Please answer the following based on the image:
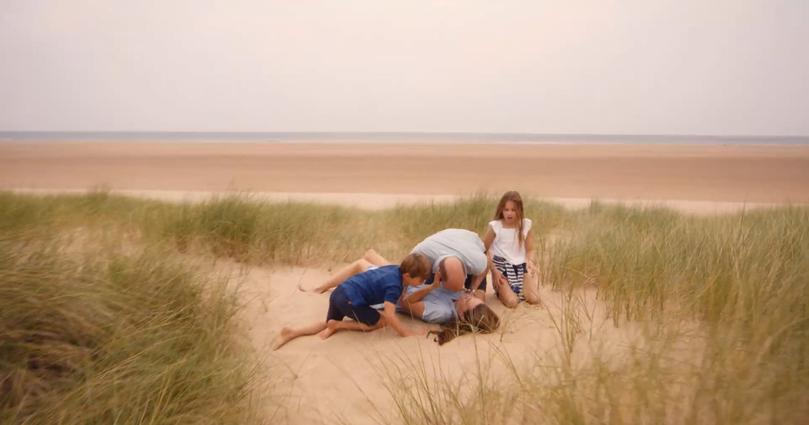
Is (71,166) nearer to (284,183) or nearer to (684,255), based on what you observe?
(284,183)

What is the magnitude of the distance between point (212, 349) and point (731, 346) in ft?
9.09

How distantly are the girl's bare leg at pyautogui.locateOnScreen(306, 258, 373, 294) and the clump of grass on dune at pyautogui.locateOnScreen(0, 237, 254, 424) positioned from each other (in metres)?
1.53

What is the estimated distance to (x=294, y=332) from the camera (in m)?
3.70

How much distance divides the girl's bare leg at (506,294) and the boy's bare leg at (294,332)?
64.0 inches

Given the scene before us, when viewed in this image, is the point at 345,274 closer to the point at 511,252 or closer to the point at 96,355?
the point at 511,252

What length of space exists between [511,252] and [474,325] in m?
1.30

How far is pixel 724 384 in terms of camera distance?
200 cm

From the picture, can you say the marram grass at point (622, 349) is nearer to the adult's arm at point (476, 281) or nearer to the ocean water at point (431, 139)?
the adult's arm at point (476, 281)

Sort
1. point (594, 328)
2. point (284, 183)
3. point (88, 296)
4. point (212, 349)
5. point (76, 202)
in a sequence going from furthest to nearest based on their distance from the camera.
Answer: point (284, 183), point (76, 202), point (594, 328), point (212, 349), point (88, 296)

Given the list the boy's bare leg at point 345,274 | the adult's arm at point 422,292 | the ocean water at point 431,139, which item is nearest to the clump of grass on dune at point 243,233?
the boy's bare leg at point 345,274

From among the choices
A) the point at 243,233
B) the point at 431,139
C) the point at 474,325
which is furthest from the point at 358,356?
the point at 431,139

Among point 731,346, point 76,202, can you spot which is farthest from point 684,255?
point 76,202

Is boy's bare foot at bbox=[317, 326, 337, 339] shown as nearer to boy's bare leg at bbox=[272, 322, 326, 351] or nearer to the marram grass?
boy's bare leg at bbox=[272, 322, 326, 351]

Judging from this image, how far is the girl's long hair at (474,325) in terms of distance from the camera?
3545 millimetres
